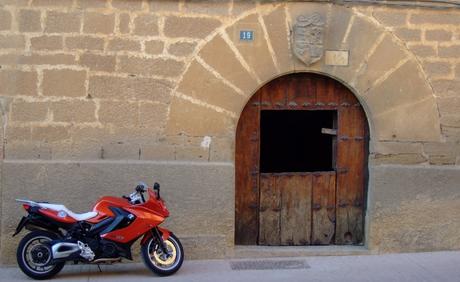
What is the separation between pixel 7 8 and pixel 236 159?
114 inches

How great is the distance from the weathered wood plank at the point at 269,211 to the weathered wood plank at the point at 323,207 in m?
0.42

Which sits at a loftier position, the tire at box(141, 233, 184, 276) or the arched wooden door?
the arched wooden door

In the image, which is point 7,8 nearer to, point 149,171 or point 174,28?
point 174,28

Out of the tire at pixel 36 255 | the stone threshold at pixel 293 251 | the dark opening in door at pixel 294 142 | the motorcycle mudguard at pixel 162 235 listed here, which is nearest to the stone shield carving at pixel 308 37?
the dark opening in door at pixel 294 142

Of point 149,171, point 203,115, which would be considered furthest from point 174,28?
point 149,171

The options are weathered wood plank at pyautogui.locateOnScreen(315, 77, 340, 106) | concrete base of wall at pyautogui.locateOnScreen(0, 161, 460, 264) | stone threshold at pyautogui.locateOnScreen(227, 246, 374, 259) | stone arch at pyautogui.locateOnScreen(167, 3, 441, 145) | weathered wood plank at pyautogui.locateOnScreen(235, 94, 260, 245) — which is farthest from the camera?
weathered wood plank at pyautogui.locateOnScreen(315, 77, 340, 106)

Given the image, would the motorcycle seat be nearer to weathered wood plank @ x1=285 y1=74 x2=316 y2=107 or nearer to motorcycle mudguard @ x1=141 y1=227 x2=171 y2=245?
motorcycle mudguard @ x1=141 y1=227 x2=171 y2=245

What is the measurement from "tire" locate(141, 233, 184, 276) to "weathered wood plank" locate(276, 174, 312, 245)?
147cm

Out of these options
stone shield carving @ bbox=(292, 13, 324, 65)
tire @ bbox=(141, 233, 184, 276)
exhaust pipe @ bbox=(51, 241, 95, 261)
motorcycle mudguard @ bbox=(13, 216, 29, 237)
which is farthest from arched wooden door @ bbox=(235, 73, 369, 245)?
motorcycle mudguard @ bbox=(13, 216, 29, 237)

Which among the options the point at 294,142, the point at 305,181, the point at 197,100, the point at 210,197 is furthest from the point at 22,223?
the point at 294,142

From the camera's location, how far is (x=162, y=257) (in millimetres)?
7055

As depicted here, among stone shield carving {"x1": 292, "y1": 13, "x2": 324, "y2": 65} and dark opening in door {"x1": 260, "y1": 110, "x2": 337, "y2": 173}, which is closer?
stone shield carving {"x1": 292, "y1": 13, "x2": 324, "y2": 65}

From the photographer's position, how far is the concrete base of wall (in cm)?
737

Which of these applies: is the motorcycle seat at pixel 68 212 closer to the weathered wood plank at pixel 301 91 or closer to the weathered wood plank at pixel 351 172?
the weathered wood plank at pixel 301 91
